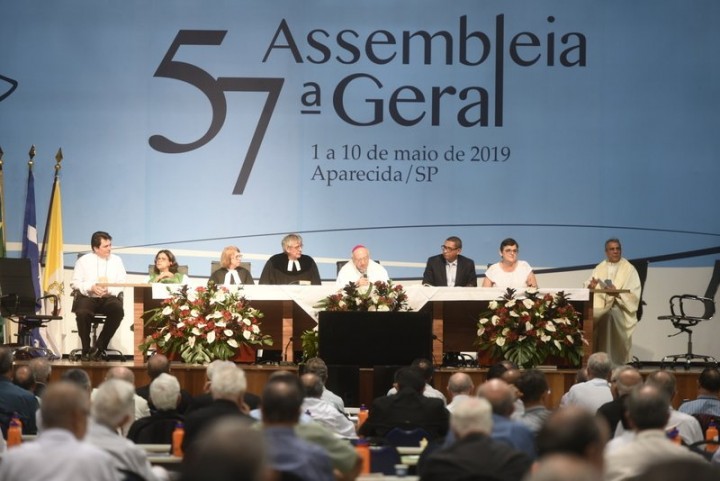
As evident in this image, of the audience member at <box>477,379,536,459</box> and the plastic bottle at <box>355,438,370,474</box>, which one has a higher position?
the audience member at <box>477,379,536,459</box>

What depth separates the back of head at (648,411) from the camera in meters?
4.20

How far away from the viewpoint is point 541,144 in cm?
1314

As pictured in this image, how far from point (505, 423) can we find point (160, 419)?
1926 millimetres

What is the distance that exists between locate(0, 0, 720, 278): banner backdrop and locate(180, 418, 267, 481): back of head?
422 inches

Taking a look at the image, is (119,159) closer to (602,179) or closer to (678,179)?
(602,179)

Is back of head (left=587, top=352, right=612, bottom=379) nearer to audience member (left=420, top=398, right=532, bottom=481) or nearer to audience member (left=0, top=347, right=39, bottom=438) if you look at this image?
audience member (left=0, top=347, right=39, bottom=438)

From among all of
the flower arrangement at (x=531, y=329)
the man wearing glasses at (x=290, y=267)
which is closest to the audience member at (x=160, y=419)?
the flower arrangement at (x=531, y=329)

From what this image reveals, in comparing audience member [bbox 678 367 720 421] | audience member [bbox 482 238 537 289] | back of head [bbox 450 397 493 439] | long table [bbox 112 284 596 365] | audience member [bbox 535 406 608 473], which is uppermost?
audience member [bbox 482 238 537 289]

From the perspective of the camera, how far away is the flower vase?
991cm

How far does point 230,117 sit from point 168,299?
378 centimetres

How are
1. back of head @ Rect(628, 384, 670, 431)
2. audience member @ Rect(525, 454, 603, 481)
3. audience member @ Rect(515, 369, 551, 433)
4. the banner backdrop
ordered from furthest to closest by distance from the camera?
the banner backdrop, audience member @ Rect(515, 369, 551, 433), back of head @ Rect(628, 384, 670, 431), audience member @ Rect(525, 454, 603, 481)

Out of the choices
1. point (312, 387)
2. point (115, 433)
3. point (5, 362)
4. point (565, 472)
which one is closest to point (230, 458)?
point (565, 472)

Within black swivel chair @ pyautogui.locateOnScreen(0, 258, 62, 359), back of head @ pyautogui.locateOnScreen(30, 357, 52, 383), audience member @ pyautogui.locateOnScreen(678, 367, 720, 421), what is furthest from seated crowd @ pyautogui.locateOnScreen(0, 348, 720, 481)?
black swivel chair @ pyautogui.locateOnScreen(0, 258, 62, 359)

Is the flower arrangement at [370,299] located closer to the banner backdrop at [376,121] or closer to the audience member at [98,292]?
the audience member at [98,292]
